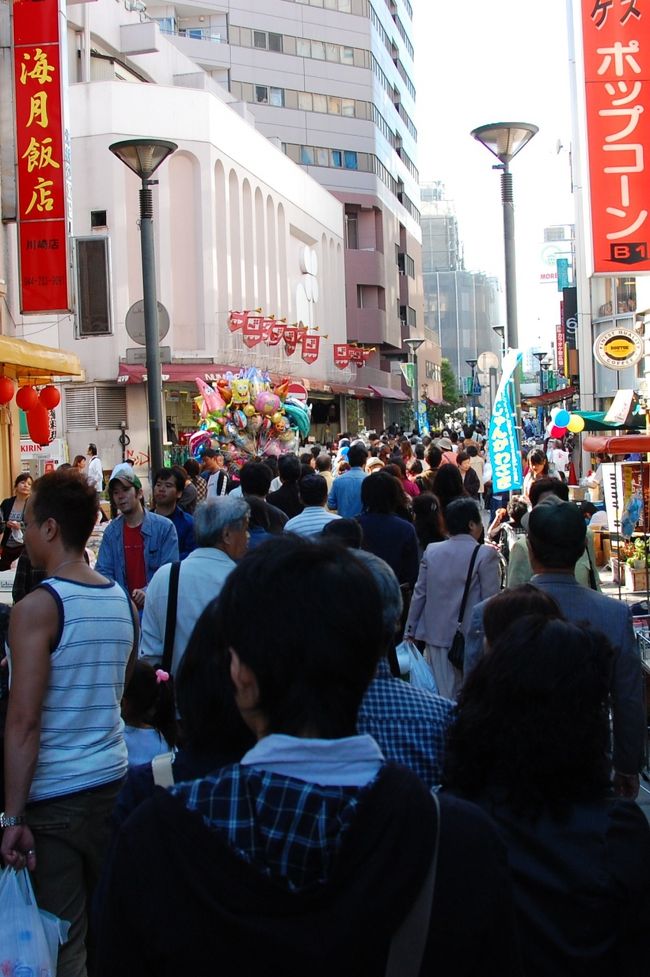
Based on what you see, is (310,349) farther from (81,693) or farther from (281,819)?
(281,819)

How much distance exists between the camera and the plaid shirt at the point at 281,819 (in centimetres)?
164

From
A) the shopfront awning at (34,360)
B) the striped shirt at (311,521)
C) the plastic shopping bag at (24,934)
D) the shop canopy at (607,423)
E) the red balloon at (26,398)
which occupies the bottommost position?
the plastic shopping bag at (24,934)

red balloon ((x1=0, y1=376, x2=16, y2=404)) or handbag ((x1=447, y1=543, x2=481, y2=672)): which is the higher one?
red balloon ((x1=0, y1=376, x2=16, y2=404))

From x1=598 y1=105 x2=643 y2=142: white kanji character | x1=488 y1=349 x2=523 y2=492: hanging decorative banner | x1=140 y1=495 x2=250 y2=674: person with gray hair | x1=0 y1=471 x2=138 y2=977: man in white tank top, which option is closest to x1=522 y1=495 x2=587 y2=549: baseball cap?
x1=140 y1=495 x2=250 y2=674: person with gray hair

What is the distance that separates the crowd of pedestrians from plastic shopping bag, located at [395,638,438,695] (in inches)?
61.2

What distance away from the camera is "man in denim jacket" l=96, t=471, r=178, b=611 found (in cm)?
721

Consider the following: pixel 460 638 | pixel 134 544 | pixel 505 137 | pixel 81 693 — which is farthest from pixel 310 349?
pixel 81 693

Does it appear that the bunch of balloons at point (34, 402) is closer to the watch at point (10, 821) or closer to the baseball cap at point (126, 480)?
the baseball cap at point (126, 480)

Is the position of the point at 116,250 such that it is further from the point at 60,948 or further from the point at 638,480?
the point at 60,948

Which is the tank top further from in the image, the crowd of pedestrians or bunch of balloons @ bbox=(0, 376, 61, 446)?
bunch of balloons @ bbox=(0, 376, 61, 446)

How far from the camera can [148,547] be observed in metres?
7.22

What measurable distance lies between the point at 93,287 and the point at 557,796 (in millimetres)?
17476

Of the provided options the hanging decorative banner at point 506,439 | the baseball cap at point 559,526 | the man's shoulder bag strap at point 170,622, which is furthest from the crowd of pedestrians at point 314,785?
the hanging decorative banner at point 506,439

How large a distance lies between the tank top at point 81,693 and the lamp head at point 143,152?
30.8 ft
